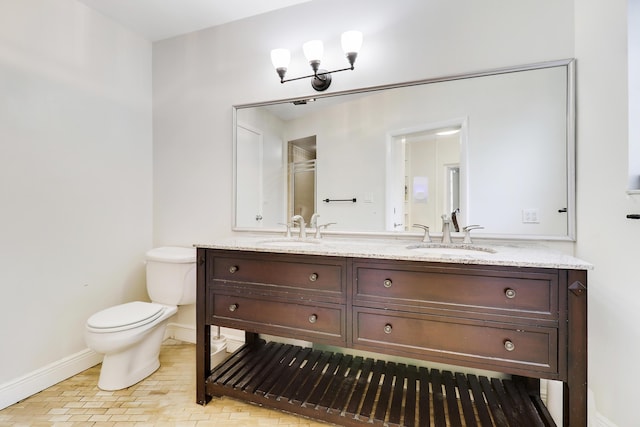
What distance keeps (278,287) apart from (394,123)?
1.18m

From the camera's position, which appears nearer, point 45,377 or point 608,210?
point 608,210

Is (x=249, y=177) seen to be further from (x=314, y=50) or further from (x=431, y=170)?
(x=431, y=170)

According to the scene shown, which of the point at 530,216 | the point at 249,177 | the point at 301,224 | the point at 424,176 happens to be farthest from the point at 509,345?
the point at 249,177

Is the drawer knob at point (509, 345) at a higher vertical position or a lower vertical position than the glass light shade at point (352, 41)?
lower

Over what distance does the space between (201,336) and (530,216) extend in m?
1.87

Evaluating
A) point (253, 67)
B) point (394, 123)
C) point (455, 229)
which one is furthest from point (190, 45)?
point (455, 229)

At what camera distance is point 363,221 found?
1861 mm

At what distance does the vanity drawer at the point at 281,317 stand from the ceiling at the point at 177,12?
1.92 m

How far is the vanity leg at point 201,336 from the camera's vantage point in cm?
161

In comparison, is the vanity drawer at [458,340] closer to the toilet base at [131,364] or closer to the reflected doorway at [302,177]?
the reflected doorway at [302,177]

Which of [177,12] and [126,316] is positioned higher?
[177,12]

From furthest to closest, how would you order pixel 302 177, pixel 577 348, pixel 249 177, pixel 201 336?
pixel 249 177 → pixel 302 177 → pixel 201 336 → pixel 577 348

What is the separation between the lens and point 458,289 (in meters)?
1.18

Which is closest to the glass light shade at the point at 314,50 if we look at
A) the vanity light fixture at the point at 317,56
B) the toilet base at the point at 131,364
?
the vanity light fixture at the point at 317,56
